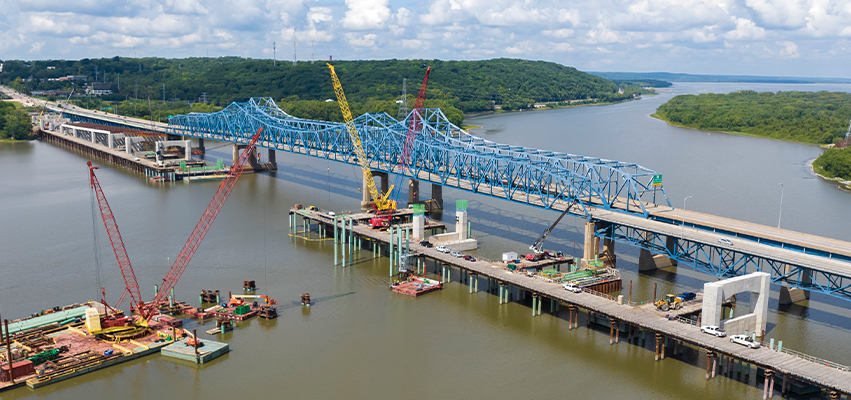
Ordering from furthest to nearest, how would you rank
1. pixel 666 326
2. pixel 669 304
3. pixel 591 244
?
pixel 591 244, pixel 669 304, pixel 666 326

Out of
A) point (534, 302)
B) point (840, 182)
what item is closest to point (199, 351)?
point (534, 302)

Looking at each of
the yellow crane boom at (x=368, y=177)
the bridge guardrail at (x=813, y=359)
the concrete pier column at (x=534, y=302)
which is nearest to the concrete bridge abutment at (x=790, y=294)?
the bridge guardrail at (x=813, y=359)

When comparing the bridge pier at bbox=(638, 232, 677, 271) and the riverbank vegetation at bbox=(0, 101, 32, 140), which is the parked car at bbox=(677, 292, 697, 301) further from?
the riverbank vegetation at bbox=(0, 101, 32, 140)

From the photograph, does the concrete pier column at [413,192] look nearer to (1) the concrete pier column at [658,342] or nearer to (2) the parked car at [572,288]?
(2) the parked car at [572,288]

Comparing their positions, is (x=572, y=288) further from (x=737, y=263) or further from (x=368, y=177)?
(x=368, y=177)

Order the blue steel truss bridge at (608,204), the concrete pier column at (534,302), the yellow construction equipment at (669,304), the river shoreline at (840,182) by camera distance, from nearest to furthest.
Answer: the yellow construction equipment at (669,304)
the blue steel truss bridge at (608,204)
the concrete pier column at (534,302)
the river shoreline at (840,182)
